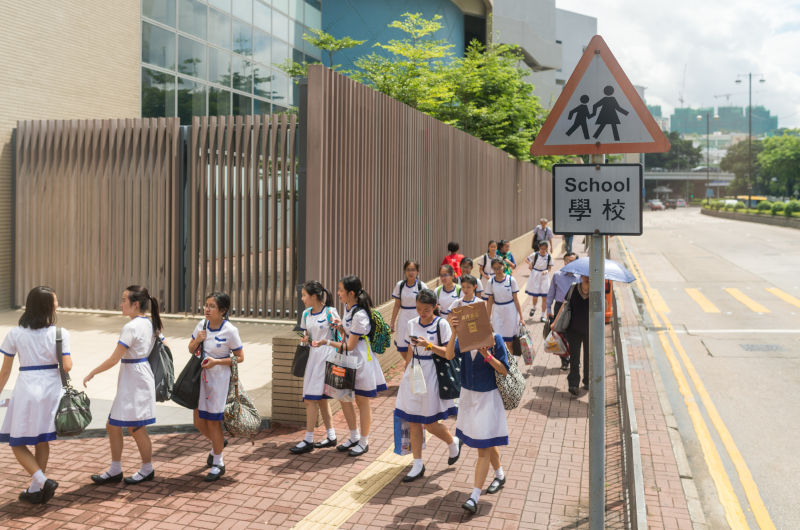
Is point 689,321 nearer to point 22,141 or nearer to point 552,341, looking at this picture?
point 552,341

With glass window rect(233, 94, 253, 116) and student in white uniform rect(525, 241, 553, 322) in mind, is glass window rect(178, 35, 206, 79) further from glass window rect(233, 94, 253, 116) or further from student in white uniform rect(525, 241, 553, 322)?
student in white uniform rect(525, 241, 553, 322)

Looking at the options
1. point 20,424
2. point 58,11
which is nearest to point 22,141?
point 58,11

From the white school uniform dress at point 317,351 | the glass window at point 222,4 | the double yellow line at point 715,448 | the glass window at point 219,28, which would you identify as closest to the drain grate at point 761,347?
the double yellow line at point 715,448

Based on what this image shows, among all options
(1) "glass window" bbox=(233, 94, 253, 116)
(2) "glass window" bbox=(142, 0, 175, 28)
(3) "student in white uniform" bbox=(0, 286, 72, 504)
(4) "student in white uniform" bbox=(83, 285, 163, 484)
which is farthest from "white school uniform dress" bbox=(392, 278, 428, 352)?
(1) "glass window" bbox=(233, 94, 253, 116)

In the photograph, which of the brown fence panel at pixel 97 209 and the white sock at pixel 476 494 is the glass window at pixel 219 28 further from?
the white sock at pixel 476 494

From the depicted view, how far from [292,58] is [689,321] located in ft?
59.0

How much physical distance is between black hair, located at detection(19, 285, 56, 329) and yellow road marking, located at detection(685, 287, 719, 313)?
15506 mm

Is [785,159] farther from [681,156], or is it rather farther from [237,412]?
[237,412]

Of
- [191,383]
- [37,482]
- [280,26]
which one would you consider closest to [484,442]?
[191,383]

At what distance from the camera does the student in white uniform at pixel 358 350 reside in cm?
740

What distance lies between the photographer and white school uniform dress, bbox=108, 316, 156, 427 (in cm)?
633

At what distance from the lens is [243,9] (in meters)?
24.0

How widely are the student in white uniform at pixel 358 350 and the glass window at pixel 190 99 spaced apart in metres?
14.8

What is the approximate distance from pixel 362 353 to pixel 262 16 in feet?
68.0
